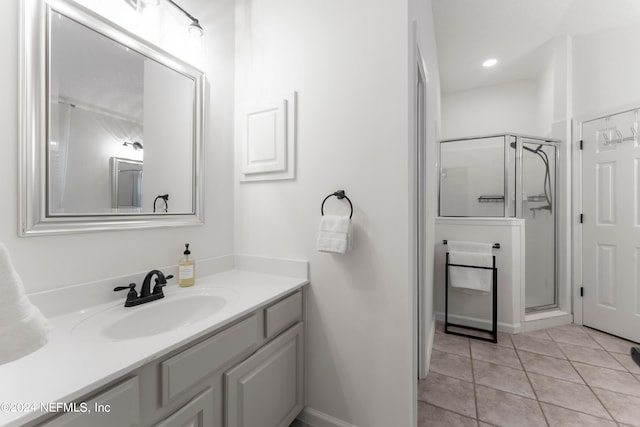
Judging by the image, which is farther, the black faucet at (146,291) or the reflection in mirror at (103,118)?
the black faucet at (146,291)

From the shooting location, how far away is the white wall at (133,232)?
903mm

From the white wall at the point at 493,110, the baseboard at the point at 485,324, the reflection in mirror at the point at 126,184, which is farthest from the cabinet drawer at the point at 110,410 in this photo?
the white wall at the point at 493,110

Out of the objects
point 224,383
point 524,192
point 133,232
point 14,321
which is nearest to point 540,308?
point 524,192

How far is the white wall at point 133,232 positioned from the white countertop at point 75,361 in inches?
7.1

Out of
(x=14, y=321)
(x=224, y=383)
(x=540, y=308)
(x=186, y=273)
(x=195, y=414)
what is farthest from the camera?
(x=540, y=308)

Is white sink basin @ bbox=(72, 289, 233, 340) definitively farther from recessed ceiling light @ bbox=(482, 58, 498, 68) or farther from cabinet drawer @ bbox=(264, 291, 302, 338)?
recessed ceiling light @ bbox=(482, 58, 498, 68)

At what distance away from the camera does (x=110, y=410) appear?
0.65 meters

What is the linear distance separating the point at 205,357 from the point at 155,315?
0.40 m

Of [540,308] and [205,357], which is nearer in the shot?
[205,357]

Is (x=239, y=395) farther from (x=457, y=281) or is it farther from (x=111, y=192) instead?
(x=457, y=281)

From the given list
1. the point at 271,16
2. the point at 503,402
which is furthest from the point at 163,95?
the point at 503,402

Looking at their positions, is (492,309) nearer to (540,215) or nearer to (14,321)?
(540,215)

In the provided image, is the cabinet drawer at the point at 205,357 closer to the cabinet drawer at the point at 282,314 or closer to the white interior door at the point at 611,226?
the cabinet drawer at the point at 282,314

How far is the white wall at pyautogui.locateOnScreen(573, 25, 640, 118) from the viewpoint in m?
2.39
